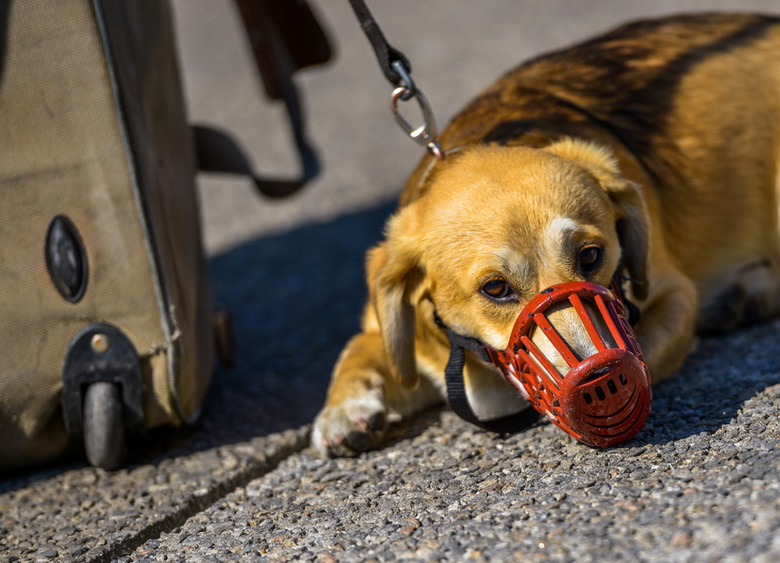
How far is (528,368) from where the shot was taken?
217 centimetres

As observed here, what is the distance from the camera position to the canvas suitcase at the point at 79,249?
2482 mm

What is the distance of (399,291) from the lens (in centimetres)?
258

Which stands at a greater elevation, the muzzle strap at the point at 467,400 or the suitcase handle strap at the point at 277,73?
the suitcase handle strap at the point at 277,73

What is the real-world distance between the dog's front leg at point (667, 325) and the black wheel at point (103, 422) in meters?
1.70

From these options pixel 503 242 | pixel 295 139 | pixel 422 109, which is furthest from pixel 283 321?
pixel 503 242

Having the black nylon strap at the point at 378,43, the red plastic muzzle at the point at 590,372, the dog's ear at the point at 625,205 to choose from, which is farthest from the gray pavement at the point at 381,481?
the black nylon strap at the point at 378,43

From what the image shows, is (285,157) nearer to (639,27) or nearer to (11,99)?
(639,27)

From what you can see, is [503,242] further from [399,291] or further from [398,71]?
[398,71]

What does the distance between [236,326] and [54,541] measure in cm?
206

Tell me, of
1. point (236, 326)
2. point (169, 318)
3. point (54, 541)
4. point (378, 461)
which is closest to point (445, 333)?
point (378, 461)

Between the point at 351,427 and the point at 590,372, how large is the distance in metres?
0.91

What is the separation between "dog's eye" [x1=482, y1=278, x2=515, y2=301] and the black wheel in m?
1.23

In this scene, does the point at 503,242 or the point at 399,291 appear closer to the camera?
the point at 503,242

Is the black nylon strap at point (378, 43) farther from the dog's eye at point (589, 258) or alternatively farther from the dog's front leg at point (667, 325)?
the dog's front leg at point (667, 325)
